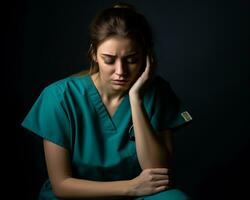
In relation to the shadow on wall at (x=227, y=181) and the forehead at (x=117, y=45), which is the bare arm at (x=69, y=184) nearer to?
the forehead at (x=117, y=45)

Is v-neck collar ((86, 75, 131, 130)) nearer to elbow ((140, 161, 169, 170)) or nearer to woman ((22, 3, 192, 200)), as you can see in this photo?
woman ((22, 3, 192, 200))

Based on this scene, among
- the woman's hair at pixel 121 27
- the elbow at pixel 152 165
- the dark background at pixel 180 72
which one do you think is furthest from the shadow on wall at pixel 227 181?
the woman's hair at pixel 121 27

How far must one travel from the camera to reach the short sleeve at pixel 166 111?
4.55 ft

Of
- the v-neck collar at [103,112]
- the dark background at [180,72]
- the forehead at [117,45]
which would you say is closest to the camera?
the forehead at [117,45]

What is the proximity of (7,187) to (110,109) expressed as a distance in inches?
22.4

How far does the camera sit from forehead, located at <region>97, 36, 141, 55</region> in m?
1.24

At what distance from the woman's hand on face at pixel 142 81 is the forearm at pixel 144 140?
21mm

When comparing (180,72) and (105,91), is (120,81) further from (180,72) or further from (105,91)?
(180,72)

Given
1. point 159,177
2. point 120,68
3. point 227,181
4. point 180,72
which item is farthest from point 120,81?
point 227,181

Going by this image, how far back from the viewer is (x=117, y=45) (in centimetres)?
124

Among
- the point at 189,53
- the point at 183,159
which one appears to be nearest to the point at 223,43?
the point at 189,53

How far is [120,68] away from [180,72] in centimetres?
58

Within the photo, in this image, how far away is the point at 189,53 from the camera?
1.76 meters

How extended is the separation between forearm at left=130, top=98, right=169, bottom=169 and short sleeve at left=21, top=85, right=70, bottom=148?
19cm
